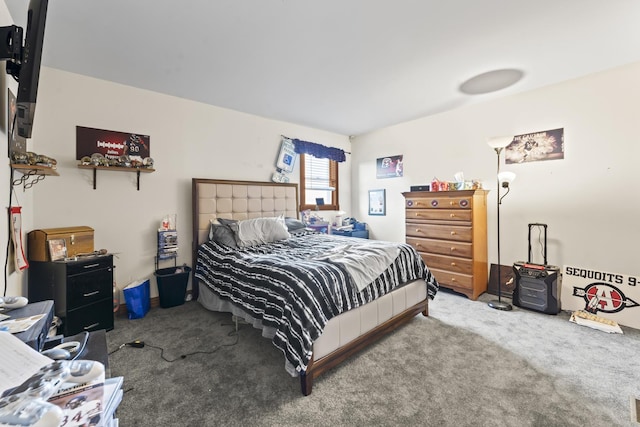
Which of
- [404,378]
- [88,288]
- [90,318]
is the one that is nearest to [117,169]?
[88,288]

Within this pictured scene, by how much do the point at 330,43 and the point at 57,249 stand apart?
9.65 ft

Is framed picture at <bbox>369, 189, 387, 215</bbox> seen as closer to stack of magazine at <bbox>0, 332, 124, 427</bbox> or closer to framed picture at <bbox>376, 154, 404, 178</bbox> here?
framed picture at <bbox>376, 154, 404, 178</bbox>

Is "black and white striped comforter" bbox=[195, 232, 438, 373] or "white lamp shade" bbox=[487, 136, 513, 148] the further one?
"white lamp shade" bbox=[487, 136, 513, 148]

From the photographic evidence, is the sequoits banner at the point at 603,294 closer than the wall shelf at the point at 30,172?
No

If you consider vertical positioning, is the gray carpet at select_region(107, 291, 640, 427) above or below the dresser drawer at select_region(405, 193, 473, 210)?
below

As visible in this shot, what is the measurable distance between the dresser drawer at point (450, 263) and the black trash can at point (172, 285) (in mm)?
Result: 3120

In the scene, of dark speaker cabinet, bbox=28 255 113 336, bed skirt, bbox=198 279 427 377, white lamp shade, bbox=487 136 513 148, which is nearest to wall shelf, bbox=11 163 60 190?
dark speaker cabinet, bbox=28 255 113 336

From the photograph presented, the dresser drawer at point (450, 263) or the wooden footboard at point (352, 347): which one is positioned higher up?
the dresser drawer at point (450, 263)

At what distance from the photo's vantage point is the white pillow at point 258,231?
10.1 ft

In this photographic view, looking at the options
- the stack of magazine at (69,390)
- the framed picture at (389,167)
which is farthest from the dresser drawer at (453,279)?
the stack of magazine at (69,390)

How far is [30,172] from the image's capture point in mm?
2191

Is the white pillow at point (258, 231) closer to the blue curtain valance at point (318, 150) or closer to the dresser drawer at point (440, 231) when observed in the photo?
the blue curtain valance at point (318, 150)

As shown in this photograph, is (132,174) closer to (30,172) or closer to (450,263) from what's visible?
(30,172)

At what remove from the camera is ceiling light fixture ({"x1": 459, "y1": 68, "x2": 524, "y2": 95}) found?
2800 mm
